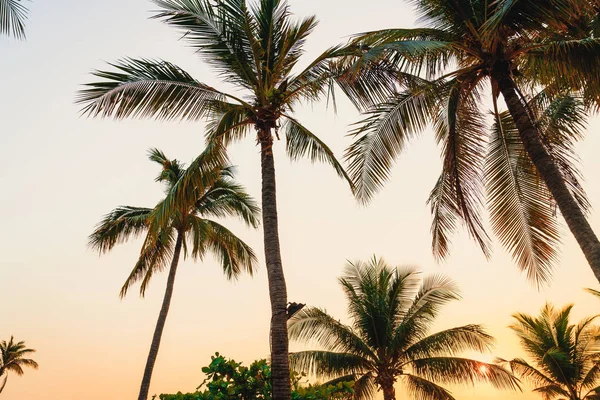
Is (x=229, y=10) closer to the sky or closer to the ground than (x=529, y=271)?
closer to the sky

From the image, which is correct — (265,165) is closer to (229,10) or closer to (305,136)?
(305,136)

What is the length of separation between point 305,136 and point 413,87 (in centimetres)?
259

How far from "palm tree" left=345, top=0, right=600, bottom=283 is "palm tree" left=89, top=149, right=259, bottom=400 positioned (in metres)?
8.45

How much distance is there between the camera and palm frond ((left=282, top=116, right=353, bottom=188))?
9.41 metres

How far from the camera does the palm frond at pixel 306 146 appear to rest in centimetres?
941

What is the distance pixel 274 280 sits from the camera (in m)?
7.02

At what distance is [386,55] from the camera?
728cm

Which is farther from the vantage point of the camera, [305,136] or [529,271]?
[305,136]

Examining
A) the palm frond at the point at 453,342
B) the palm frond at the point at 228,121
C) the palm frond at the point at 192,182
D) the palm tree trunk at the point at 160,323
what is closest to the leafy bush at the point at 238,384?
the palm frond at the point at 192,182

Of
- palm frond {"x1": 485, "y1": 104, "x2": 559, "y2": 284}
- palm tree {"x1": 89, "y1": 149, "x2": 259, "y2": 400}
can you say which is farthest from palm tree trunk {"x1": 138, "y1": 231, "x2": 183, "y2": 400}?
palm frond {"x1": 485, "y1": 104, "x2": 559, "y2": 284}

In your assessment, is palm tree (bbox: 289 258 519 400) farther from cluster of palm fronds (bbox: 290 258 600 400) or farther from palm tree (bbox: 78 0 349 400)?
palm tree (bbox: 78 0 349 400)

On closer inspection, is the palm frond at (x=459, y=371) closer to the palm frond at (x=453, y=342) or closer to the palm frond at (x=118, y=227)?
the palm frond at (x=453, y=342)

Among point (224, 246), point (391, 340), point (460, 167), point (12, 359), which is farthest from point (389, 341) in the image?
point (12, 359)

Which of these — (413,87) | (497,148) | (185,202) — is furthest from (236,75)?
(497,148)
